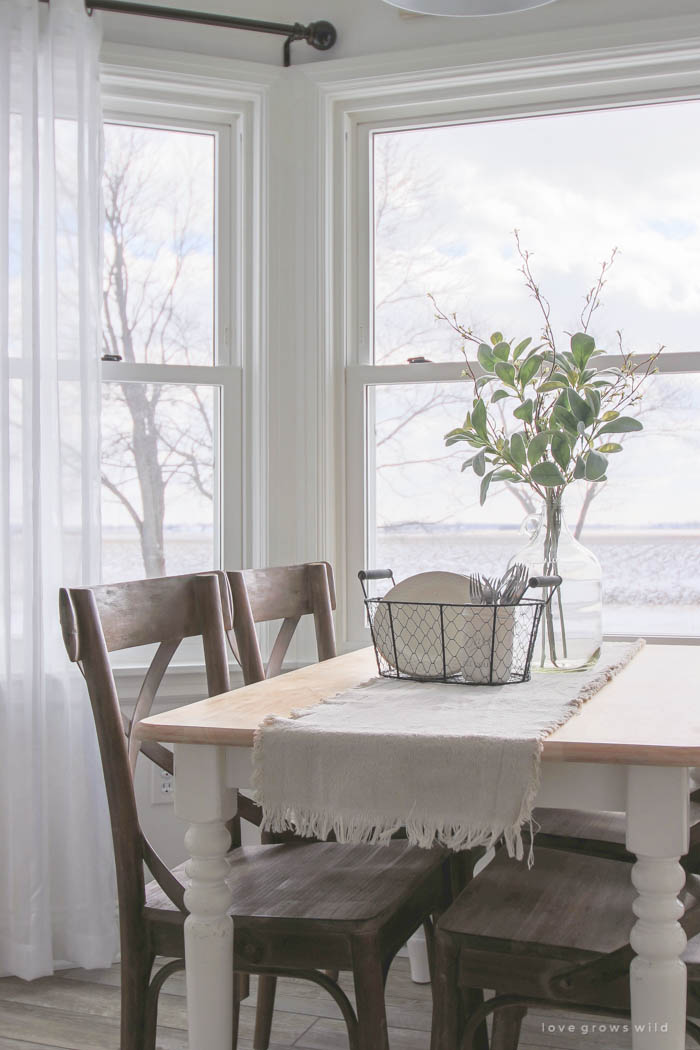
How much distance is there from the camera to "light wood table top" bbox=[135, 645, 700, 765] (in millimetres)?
1239

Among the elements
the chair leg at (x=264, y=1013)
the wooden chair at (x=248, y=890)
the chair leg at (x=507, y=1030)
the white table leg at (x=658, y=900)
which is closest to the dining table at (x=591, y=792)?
the white table leg at (x=658, y=900)

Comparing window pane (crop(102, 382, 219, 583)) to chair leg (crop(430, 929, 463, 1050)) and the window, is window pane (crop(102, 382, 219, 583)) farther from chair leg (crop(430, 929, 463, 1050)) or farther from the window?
chair leg (crop(430, 929, 463, 1050))

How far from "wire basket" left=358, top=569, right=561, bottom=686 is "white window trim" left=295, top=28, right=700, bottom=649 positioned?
1088mm

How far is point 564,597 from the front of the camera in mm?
1795

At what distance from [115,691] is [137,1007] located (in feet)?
1.61

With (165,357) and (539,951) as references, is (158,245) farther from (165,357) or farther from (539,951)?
(539,951)

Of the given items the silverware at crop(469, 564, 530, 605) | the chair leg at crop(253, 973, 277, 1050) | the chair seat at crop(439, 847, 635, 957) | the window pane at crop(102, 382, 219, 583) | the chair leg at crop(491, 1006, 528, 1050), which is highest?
the window pane at crop(102, 382, 219, 583)

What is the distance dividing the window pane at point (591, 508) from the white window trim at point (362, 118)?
0.26ft

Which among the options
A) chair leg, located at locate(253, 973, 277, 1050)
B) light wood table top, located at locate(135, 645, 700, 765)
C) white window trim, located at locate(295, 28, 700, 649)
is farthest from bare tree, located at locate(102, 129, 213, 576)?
chair leg, located at locate(253, 973, 277, 1050)

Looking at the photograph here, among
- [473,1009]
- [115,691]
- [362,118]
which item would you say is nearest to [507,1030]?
[473,1009]

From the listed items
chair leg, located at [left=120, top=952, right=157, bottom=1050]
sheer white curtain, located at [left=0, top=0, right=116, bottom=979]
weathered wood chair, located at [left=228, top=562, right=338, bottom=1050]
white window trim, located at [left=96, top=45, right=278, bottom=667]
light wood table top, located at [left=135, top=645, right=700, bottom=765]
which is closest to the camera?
light wood table top, located at [left=135, top=645, right=700, bottom=765]

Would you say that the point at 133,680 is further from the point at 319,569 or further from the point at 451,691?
the point at 451,691

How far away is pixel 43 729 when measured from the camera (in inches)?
99.9

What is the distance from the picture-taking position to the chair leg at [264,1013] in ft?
6.96
